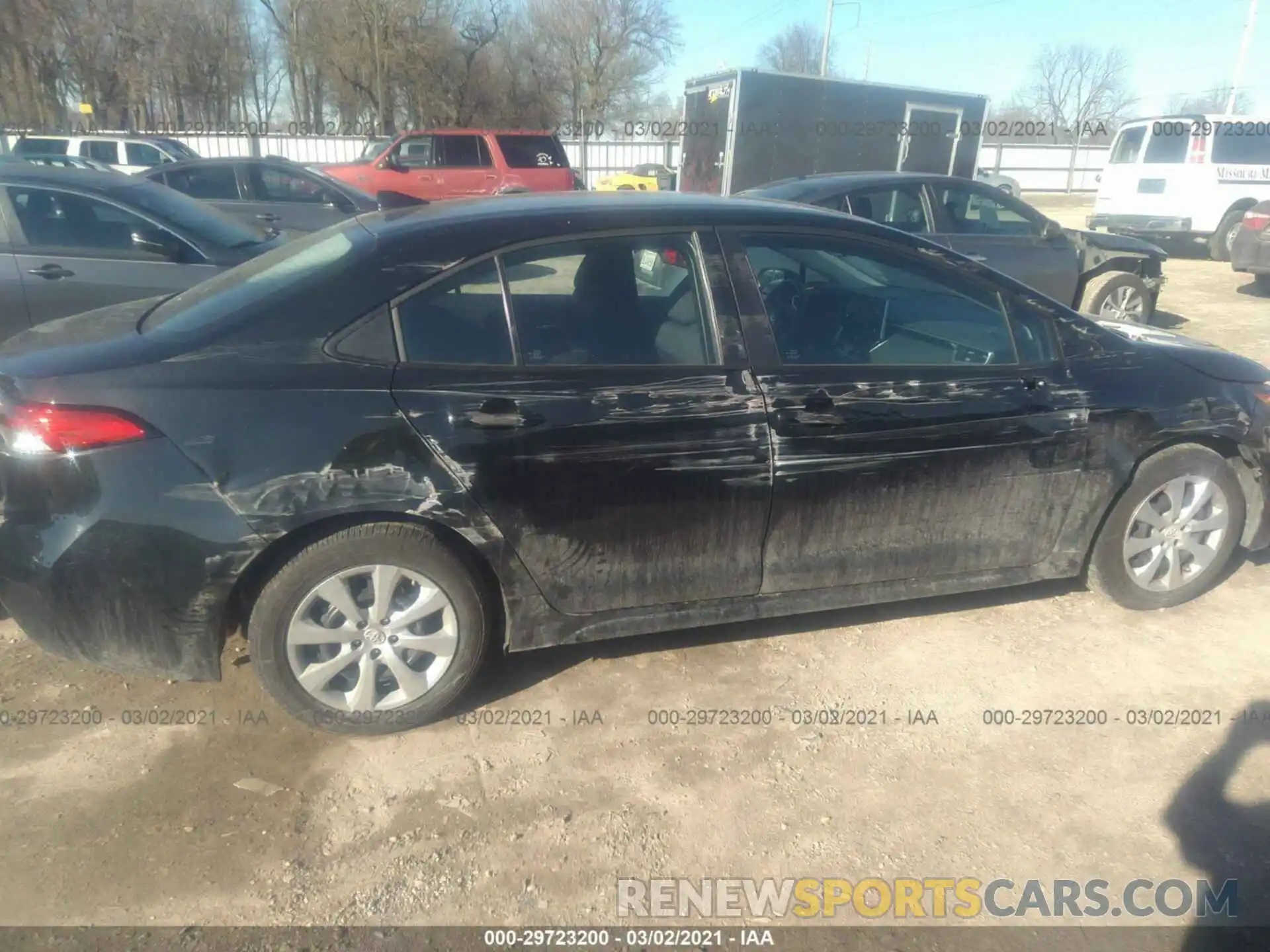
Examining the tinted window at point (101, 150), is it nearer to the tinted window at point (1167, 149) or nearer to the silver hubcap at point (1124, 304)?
the silver hubcap at point (1124, 304)

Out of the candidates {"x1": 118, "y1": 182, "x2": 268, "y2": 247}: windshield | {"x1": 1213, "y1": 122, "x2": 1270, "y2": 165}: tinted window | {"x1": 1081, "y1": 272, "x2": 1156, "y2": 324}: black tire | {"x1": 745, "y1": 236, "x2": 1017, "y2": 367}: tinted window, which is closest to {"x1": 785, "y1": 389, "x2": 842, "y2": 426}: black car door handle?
{"x1": 745, "y1": 236, "x2": 1017, "y2": 367}: tinted window

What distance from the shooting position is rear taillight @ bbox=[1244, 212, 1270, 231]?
10938 millimetres

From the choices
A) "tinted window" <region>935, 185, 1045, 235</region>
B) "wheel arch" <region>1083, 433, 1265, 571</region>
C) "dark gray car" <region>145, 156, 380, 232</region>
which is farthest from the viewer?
"dark gray car" <region>145, 156, 380, 232</region>

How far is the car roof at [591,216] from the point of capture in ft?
9.80

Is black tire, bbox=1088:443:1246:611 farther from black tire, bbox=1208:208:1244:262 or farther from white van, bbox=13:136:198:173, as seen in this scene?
white van, bbox=13:136:198:173

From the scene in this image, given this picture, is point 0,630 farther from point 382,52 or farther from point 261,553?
point 382,52

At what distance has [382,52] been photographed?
3591 centimetres

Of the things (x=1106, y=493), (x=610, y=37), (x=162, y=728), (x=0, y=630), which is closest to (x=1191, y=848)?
(x=1106, y=493)

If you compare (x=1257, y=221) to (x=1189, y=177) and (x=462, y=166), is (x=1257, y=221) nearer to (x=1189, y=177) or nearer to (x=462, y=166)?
(x=1189, y=177)

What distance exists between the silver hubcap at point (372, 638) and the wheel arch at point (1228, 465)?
103 inches

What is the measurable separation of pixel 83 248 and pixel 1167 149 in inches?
Result: 638

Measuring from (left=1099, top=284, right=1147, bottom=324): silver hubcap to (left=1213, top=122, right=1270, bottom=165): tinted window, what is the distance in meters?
8.41

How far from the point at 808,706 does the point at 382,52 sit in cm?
3878

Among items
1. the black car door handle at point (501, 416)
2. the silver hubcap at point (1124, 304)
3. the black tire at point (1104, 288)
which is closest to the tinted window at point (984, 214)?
the black tire at point (1104, 288)
